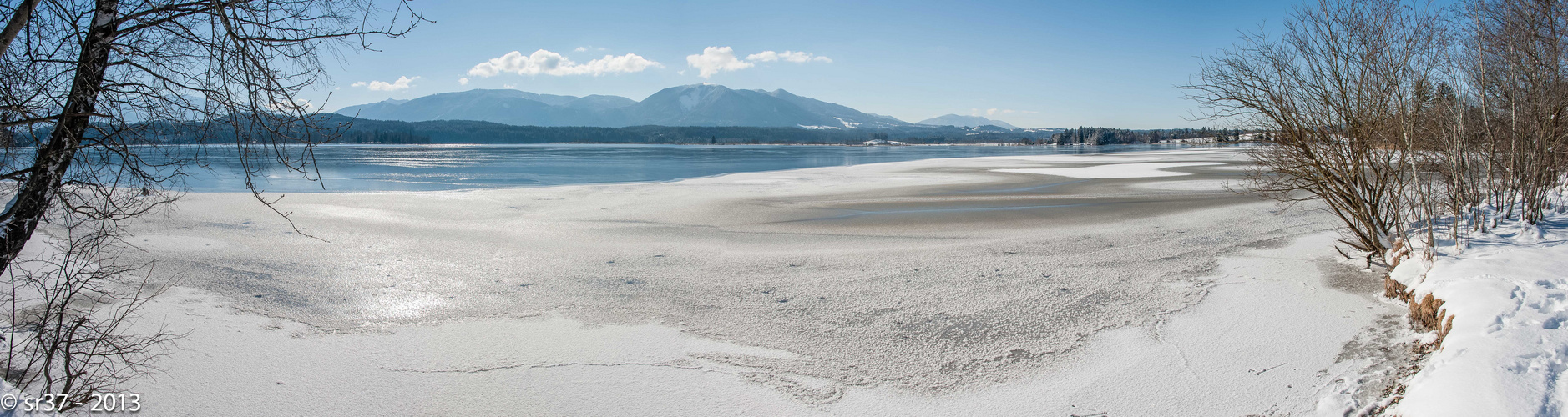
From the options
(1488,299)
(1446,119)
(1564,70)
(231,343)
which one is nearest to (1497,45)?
(1446,119)

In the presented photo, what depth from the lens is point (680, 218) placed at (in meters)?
11.3

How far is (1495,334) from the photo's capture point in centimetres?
414

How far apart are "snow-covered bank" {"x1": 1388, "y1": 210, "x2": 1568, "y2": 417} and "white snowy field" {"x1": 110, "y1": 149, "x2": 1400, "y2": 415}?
0.49m

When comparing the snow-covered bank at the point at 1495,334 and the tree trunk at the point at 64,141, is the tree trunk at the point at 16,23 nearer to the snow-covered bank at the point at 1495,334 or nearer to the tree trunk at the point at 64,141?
the tree trunk at the point at 64,141

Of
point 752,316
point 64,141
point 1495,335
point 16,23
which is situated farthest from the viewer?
point 752,316

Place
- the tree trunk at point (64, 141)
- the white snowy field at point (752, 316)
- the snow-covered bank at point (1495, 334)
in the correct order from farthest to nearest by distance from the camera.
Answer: the white snowy field at point (752, 316) < the snow-covered bank at point (1495, 334) < the tree trunk at point (64, 141)

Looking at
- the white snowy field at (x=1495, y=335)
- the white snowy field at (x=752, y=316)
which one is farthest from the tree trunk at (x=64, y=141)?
the white snowy field at (x=1495, y=335)

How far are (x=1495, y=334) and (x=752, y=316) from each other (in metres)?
4.73

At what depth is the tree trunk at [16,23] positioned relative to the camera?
240 cm

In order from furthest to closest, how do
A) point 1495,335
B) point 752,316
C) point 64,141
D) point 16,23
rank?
point 752,316 → point 1495,335 → point 64,141 → point 16,23

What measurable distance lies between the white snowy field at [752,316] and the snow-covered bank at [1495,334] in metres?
0.49

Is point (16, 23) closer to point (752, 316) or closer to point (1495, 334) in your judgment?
point (752, 316)

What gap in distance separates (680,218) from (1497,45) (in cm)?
1013

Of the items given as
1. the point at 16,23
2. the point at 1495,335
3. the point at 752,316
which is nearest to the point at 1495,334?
the point at 1495,335
